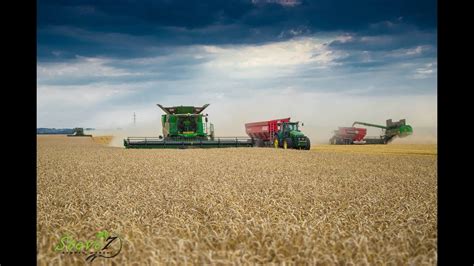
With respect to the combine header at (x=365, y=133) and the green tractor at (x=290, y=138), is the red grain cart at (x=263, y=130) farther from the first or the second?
the combine header at (x=365, y=133)

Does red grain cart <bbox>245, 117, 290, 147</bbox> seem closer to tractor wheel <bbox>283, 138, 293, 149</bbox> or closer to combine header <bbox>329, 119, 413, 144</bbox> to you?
tractor wheel <bbox>283, 138, 293, 149</bbox>

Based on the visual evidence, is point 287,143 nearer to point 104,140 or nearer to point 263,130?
point 263,130

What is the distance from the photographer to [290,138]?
90.0ft

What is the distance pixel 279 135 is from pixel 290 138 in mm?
1591
